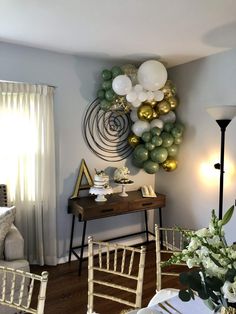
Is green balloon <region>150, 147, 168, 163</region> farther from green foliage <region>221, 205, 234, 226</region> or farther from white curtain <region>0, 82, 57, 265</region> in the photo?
green foliage <region>221, 205, 234, 226</region>

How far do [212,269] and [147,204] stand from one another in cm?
235

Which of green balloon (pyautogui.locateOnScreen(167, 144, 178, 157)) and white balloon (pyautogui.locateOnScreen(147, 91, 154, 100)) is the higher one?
white balloon (pyautogui.locateOnScreen(147, 91, 154, 100))

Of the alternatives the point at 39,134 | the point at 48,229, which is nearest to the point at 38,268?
the point at 48,229

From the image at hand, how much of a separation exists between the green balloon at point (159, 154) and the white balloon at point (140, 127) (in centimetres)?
27

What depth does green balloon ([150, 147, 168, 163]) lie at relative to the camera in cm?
316

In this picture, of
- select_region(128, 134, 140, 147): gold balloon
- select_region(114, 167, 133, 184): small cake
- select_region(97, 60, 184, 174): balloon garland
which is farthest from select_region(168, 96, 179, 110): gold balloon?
select_region(114, 167, 133, 184): small cake

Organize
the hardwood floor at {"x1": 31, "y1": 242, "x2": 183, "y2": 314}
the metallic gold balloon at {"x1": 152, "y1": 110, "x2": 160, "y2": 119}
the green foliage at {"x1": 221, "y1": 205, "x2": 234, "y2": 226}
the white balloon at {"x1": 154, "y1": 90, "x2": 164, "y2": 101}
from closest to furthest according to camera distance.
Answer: the green foliage at {"x1": 221, "y1": 205, "x2": 234, "y2": 226} → the hardwood floor at {"x1": 31, "y1": 242, "x2": 183, "y2": 314} → the white balloon at {"x1": 154, "y1": 90, "x2": 164, "y2": 101} → the metallic gold balloon at {"x1": 152, "y1": 110, "x2": 160, "y2": 119}

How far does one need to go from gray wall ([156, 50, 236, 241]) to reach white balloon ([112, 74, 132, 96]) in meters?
0.85

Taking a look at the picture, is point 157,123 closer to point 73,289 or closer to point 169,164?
point 169,164

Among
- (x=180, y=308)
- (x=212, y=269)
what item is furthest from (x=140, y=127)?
(x=212, y=269)

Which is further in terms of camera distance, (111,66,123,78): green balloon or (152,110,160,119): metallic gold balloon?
(152,110,160,119): metallic gold balloon

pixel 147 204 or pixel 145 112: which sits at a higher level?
pixel 145 112

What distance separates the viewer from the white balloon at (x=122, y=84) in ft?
9.34

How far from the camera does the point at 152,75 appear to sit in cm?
282
